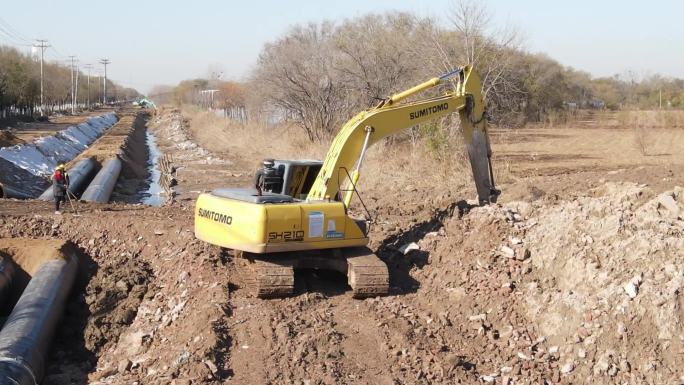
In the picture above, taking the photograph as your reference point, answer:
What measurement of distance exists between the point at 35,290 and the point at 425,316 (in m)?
6.40

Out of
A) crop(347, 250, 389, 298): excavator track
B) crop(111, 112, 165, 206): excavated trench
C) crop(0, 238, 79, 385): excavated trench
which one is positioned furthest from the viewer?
crop(111, 112, 165, 206): excavated trench

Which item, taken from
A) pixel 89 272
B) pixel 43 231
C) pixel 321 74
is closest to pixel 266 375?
pixel 89 272

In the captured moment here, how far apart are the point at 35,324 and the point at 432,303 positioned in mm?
5855

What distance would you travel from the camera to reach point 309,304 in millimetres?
9945

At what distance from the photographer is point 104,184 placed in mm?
23156

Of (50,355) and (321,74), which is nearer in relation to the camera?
(50,355)

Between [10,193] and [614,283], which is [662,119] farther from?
[614,283]

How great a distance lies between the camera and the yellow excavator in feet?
32.3

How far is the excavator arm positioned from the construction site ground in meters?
0.89

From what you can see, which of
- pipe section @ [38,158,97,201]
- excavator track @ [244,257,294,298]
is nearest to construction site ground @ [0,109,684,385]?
excavator track @ [244,257,294,298]

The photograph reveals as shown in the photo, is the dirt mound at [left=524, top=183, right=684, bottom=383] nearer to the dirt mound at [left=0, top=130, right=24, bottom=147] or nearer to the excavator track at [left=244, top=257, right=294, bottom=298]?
the excavator track at [left=244, top=257, right=294, bottom=298]

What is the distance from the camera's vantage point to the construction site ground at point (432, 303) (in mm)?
7906

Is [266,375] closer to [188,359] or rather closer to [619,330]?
[188,359]

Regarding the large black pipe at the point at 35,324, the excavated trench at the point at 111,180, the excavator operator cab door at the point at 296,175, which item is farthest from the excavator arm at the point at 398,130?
the excavated trench at the point at 111,180
